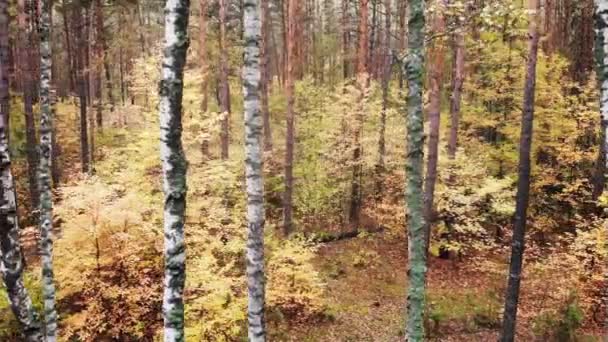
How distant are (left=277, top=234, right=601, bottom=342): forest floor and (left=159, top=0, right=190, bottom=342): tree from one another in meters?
8.24

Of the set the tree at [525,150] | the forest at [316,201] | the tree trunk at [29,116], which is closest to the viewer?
the forest at [316,201]

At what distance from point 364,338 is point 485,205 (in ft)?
21.8

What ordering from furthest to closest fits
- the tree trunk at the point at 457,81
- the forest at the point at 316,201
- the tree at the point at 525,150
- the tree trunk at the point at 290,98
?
1. the tree trunk at the point at 290,98
2. the tree trunk at the point at 457,81
3. the tree at the point at 525,150
4. the forest at the point at 316,201

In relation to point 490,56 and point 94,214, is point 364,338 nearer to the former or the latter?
point 94,214

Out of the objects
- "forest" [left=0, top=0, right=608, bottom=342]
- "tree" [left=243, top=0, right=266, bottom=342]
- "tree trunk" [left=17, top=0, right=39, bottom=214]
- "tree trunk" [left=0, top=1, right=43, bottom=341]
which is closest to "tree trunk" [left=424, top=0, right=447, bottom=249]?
"forest" [left=0, top=0, right=608, bottom=342]

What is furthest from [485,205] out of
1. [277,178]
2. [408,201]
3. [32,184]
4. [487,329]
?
[32,184]

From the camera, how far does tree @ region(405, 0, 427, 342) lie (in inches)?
259

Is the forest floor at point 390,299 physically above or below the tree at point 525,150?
below

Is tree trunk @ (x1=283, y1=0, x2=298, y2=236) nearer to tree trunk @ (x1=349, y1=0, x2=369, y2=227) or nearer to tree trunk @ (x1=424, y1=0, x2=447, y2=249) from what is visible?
tree trunk @ (x1=349, y1=0, x2=369, y2=227)

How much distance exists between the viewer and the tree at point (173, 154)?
18.5 ft

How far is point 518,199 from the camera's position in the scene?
11.4 meters

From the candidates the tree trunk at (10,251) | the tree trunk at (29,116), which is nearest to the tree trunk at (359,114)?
the tree trunk at (29,116)

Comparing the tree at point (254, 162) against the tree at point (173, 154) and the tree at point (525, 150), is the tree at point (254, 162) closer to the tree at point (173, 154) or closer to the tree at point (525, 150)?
the tree at point (173, 154)

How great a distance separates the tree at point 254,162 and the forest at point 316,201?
0.09 ft
